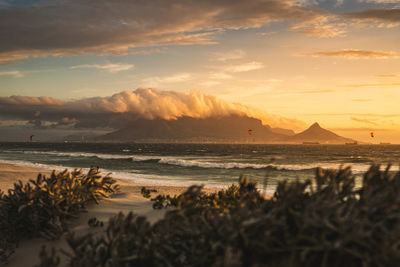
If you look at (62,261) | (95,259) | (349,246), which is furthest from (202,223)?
(62,261)

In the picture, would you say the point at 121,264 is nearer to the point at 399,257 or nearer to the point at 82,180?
the point at 399,257

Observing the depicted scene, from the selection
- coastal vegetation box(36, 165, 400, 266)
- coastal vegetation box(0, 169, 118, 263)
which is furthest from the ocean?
coastal vegetation box(0, 169, 118, 263)

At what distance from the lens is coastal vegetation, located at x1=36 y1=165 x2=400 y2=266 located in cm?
282

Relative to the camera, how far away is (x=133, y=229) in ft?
12.4

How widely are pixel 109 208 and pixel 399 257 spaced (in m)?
6.19

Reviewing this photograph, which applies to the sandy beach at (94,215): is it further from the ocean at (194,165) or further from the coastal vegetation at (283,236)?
the ocean at (194,165)

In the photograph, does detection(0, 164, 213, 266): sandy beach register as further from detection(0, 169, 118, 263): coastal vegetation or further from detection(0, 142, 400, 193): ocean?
detection(0, 142, 400, 193): ocean

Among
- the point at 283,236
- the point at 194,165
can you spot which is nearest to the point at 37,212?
the point at 283,236

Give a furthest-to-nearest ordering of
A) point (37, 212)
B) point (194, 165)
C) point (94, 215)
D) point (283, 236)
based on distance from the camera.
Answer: point (194, 165) → point (94, 215) → point (37, 212) → point (283, 236)

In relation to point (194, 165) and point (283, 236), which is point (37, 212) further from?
point (194, 165)

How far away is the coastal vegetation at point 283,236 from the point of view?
282 centimetres

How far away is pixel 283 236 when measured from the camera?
3143 mm

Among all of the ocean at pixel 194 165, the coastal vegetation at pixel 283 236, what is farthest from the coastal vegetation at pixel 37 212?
the ocean at pixel 194 165

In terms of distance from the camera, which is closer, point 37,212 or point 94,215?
point 37,212
